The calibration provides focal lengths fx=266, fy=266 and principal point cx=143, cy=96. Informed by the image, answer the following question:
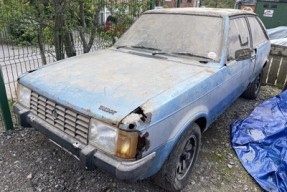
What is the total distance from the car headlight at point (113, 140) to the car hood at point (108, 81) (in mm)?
81

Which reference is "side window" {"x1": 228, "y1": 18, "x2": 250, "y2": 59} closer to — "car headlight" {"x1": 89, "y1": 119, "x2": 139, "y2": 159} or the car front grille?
"car headlight" {"x1": 89, "y1": 119, "x2": 139, "y2": 159}

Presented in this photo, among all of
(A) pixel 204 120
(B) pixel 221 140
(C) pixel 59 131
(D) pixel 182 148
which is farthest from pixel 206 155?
(C) pixel 59 131

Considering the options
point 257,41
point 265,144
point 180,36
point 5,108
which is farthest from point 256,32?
point 5,108

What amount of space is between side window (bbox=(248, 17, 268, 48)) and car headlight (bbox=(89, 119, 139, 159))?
10.2ft

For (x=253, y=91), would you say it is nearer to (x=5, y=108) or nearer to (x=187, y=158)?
(x=187, y=158)

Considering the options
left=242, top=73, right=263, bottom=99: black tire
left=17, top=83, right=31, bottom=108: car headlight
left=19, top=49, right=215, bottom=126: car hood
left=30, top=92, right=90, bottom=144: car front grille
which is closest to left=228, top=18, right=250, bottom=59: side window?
left=19, top=49, right=215, bottom=126: car hood

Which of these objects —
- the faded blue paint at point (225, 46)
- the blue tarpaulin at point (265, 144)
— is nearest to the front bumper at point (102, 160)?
the faded blue paint at point (225, 46)

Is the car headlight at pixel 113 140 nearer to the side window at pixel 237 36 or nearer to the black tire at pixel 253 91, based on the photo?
the side window at pixel 237 36

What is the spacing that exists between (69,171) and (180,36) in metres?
2.08

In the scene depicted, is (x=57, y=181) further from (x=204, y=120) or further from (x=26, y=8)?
(x=26, y=8)

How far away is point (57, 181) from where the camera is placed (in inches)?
111

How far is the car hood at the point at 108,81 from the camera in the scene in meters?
2.17

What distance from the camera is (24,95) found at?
2801 millimetres

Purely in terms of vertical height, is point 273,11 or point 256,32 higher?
point 273,11
